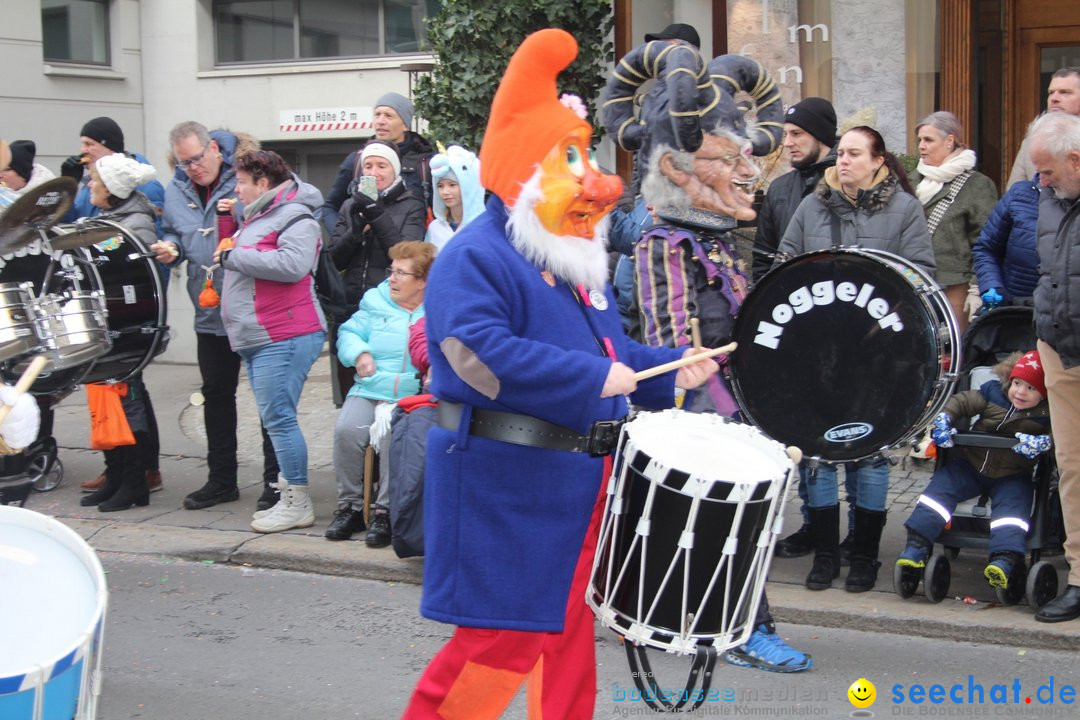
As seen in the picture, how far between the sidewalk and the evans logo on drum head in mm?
930

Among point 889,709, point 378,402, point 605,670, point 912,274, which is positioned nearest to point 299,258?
point 378,402

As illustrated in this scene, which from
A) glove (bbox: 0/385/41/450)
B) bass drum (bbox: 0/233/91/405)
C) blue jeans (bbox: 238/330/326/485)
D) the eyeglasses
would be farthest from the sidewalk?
the eyeglasses

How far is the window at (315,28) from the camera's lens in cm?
1271

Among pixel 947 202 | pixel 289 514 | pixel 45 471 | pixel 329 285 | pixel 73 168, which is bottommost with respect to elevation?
pixel 289 514

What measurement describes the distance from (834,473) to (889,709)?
→ 1376 mm

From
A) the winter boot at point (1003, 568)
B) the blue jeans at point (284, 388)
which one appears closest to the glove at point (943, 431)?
the winter boot at point (1003, 568)

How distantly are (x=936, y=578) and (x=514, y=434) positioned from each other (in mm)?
2749

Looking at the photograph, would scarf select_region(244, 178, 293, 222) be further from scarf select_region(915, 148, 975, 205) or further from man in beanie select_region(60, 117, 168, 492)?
scarf select_region(915, 148, 975, 205)

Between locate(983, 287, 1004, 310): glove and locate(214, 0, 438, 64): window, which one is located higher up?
locate(214, 0, 438, 64): window

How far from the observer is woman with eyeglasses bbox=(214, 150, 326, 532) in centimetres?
680

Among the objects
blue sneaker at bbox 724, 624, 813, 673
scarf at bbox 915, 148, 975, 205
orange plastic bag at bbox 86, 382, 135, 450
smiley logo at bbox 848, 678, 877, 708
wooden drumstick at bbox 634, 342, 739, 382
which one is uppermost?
scarf at bbox 915, 148, 975, 205

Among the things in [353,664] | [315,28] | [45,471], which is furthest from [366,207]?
[315,28]

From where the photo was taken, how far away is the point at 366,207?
7.32 meters

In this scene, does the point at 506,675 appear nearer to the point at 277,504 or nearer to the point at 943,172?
the point at 277,504
